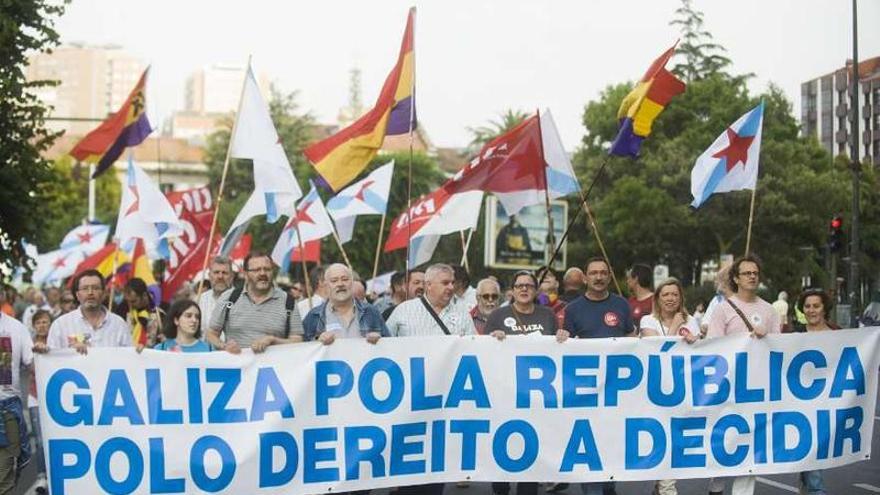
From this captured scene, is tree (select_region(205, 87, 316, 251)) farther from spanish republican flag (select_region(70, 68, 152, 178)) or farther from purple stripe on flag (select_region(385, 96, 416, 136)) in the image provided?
purple stripe on flag (select_region(385, 96, 416, 136))

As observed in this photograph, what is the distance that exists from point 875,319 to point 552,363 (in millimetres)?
11145

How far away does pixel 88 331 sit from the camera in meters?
9.44

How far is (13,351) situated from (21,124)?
51.3ft

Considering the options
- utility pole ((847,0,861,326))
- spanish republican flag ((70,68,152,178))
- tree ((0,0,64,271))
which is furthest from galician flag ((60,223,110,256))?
utility pole ((847,0,861,326))

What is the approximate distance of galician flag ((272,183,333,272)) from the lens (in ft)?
61.6

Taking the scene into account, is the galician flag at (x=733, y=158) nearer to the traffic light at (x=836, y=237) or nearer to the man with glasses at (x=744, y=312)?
the man with glasses at (x=744, y=312)

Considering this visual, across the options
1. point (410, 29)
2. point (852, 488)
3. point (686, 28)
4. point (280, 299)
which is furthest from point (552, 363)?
point (686, 28)

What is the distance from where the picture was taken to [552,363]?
28.8 feet

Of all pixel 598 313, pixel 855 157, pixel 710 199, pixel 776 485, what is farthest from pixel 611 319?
pixel 710 199

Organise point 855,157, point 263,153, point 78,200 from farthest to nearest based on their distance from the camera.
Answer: point 78,200
point 855,157
point 263,153

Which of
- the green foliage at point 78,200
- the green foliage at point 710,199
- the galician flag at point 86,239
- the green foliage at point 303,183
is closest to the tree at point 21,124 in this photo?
the galician flag at point 86,239

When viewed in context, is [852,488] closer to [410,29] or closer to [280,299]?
[280,299]

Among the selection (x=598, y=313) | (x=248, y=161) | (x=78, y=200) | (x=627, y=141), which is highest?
(x=248, y=161)

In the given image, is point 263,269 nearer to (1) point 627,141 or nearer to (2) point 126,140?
(1) point 627,141
